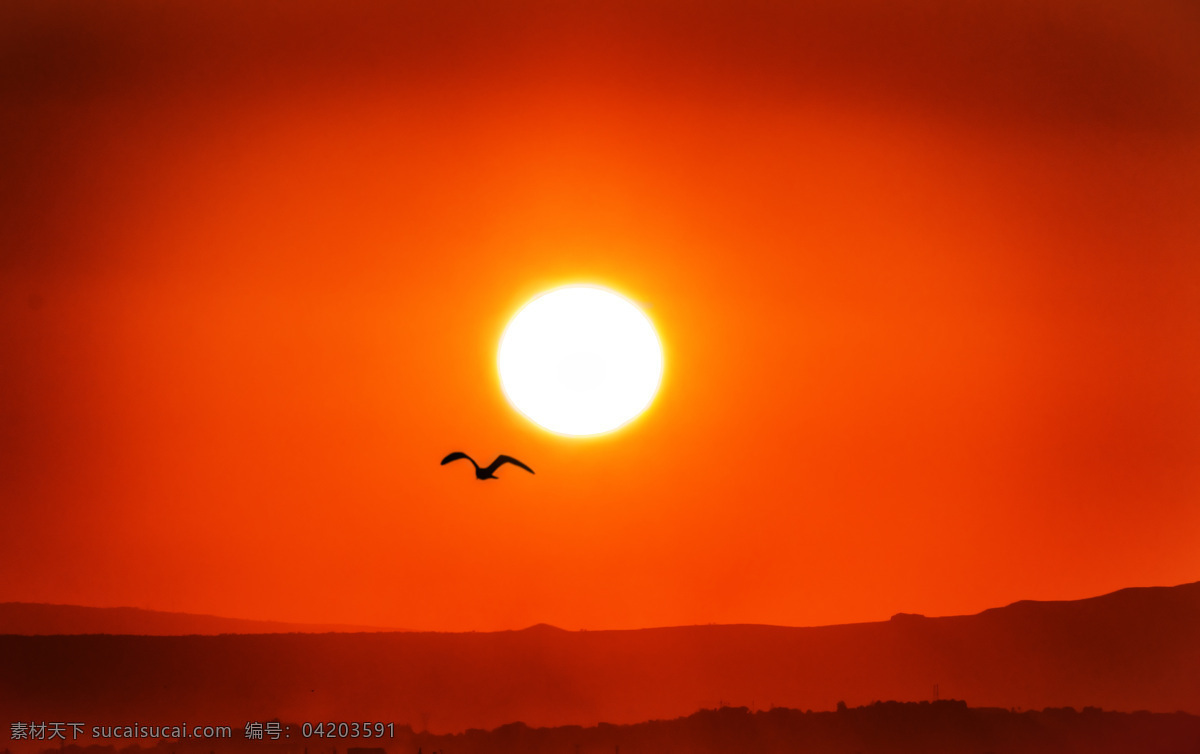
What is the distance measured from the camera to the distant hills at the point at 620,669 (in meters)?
1.87

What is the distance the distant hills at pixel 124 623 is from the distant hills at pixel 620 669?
2cm

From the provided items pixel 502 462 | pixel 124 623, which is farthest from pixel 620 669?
pixel 124 623

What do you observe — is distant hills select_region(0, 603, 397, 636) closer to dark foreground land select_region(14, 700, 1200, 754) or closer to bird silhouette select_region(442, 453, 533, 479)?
dark foreground land select_region(14, 700, 1200, 754)

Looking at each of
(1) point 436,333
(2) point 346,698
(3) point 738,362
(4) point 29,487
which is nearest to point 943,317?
(3) point 738,362

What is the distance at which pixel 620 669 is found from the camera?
192 centimetres

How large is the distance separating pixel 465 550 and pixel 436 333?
582 millimetres

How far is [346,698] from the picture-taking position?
188 cm

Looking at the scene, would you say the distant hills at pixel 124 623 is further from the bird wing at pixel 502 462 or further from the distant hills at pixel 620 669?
the bird wing at pixel 502 462

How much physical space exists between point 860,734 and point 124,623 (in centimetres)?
192

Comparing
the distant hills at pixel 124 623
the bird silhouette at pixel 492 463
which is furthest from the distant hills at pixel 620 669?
the bird silhouette at pixel 492 463

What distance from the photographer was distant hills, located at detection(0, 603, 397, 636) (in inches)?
73.6

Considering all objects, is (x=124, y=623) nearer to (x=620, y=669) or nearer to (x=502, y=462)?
(x=502, y=462)

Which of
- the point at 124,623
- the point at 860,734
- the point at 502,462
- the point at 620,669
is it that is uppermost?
the point at 502,462

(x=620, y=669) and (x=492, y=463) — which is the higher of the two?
(x=492, y=463)
